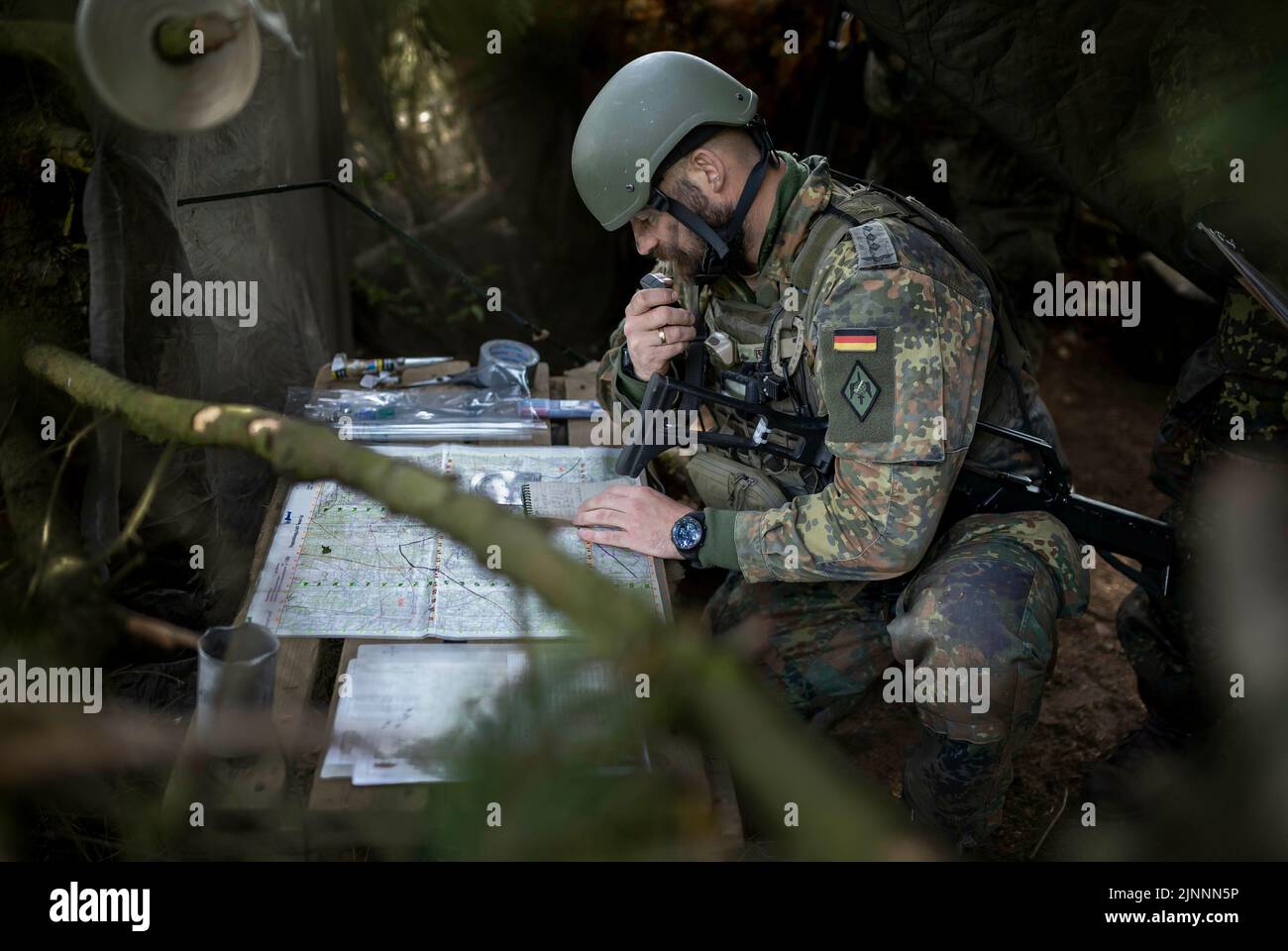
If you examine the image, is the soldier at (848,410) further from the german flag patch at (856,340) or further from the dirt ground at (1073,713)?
the dirt ground at (1073,713)

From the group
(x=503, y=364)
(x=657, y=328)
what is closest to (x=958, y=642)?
(x=657, y=328)

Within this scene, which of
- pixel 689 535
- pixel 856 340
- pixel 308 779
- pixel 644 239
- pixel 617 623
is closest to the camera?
pixel 617 623

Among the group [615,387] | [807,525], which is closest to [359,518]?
[615,387]

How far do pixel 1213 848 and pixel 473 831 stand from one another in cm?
139

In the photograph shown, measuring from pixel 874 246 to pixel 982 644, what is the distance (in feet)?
2.90

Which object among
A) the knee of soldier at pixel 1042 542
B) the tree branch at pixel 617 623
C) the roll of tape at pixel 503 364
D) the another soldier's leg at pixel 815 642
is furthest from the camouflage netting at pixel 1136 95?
the tree branch at pixel 617 623

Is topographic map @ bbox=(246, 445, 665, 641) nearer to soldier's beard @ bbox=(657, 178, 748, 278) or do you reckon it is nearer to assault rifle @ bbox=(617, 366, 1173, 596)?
assault rifle @ bbox=(617, 366, 1173, 596)

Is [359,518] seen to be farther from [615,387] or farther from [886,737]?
[886,737]

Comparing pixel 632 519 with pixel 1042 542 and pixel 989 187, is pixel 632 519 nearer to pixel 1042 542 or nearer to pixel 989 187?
pixel 1042 542

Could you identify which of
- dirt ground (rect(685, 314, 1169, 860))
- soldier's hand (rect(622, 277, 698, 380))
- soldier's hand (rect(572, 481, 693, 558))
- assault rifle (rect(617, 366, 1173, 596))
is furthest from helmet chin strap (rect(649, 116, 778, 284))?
dirt ground (rect(685, 314, 1169, 860))

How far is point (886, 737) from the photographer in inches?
142

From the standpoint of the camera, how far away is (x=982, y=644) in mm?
2438

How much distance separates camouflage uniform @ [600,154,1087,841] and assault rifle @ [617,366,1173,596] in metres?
0.05

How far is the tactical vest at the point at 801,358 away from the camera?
2637 millimetres
